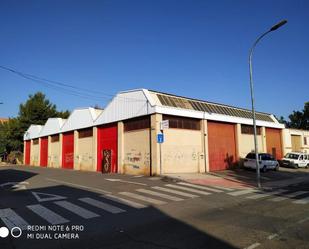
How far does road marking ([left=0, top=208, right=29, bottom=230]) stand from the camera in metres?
7.60

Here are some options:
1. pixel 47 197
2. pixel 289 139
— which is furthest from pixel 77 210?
pixel 289 139

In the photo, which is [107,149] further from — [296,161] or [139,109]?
[296,161]

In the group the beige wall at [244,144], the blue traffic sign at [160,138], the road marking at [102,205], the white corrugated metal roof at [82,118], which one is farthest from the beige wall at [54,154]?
the road marking at [102,205]

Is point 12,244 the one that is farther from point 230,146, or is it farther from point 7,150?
point 7,150

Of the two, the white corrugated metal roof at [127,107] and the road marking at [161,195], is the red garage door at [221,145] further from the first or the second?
the road marking at [161,195]

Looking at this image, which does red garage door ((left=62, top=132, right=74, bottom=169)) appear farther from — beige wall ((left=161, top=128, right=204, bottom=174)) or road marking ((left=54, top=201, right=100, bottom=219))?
road marking ((left=54, top=201, right=100, bottom=219))

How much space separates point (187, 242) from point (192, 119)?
63.8 feet

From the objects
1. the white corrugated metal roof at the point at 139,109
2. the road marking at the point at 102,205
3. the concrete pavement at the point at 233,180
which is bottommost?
the concrete pavement at the point at 233,180

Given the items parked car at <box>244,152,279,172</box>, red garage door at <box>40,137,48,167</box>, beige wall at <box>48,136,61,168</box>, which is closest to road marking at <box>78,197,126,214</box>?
parked car at <box>244,152,279,172</box>

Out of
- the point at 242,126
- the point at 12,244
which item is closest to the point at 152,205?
the point at 12,244

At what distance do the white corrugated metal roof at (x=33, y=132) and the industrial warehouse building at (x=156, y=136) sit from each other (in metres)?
11.5

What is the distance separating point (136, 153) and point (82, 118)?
37.6ft

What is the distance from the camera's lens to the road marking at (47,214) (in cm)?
801

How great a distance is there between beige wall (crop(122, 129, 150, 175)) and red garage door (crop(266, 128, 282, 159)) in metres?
20.0
